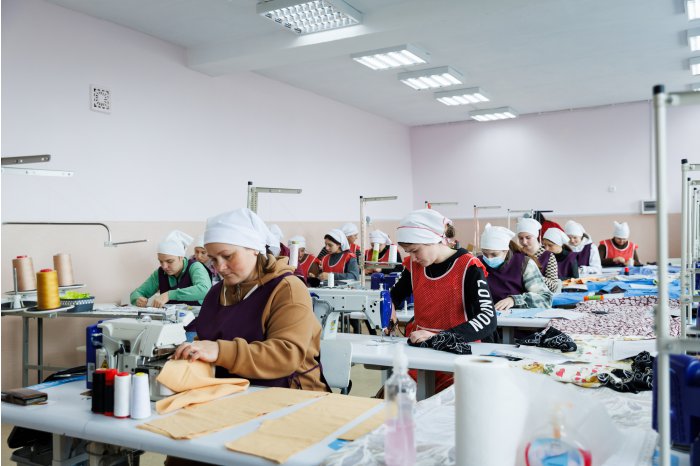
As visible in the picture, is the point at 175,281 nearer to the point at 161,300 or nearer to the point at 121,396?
the point at 161,300

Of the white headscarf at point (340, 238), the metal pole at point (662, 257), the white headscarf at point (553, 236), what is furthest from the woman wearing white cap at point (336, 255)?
the metal pole at point (662, 257)

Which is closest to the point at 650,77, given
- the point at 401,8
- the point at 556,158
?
the point at 556,158

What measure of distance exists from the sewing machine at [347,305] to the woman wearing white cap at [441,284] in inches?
7.5

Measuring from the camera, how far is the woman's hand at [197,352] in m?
2.04

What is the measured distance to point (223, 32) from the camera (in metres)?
5.91

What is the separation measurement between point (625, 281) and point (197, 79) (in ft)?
15.7

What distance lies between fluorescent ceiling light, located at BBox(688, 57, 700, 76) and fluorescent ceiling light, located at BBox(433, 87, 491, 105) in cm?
261

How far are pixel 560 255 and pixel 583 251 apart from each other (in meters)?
0.87

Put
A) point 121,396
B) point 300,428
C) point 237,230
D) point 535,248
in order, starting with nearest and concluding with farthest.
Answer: point 300,428 → point 121,396 → point 237,230 → point 535,248

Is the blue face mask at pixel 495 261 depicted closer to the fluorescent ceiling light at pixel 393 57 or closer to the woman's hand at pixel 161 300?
the woman's hand at pixel 161 300

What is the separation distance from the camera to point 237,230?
2291 mm

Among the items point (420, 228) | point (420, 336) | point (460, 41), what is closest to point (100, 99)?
point (460, 41)

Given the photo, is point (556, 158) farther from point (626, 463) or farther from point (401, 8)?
point (626, 463)

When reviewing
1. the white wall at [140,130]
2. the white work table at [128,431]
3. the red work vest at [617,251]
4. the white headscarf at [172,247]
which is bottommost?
the white work table at [128,431]
